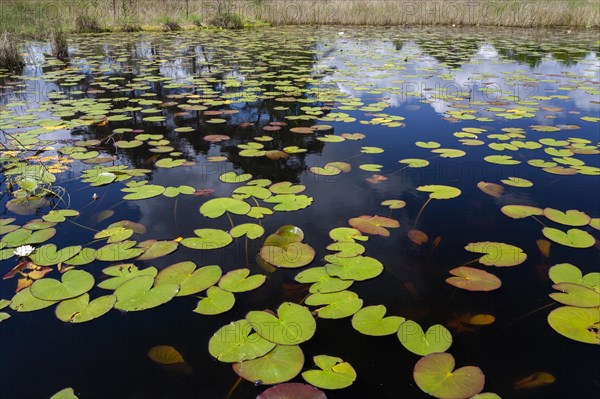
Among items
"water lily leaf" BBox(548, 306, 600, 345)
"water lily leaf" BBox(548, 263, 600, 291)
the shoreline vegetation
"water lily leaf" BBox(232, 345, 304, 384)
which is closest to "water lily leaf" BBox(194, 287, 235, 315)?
"water lily leaf" BBox(232, 345, 304, 384)

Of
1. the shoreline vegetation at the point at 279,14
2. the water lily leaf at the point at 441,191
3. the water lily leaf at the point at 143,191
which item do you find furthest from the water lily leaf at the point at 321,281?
the shoreline vegetation at the point at 279,14

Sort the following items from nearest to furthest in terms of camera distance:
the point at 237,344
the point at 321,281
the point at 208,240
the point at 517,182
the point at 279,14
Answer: the point at 237,344
the point at 321,281
the point at 208,240
the point at 517,182
the point at 279,14

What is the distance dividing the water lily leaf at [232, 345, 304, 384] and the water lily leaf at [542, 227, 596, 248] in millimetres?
1260

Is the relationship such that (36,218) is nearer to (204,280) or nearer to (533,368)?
(204,280)

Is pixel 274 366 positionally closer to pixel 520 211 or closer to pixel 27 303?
pixel 27 303

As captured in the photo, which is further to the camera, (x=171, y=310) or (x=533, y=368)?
(x=171, y=310)

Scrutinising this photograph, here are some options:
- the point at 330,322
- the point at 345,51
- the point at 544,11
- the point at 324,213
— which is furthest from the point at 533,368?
the point at 544,11

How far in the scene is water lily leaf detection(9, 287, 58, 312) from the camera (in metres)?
1.27

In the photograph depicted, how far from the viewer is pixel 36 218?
1.85m

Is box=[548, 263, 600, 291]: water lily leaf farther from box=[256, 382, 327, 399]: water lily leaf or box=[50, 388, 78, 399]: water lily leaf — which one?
box=[50, 388, 78, 399]: water lily leaf

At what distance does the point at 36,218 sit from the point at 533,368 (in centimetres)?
212

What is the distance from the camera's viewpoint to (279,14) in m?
14.2

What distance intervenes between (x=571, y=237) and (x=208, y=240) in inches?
61.6

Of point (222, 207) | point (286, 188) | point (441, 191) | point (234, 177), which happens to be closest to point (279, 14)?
point (234, 177)
